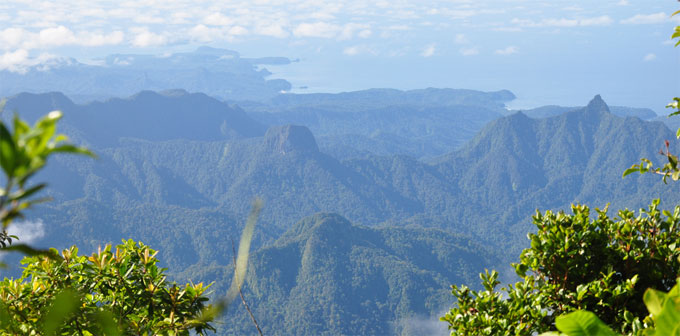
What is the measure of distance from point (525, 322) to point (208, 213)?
147 metres

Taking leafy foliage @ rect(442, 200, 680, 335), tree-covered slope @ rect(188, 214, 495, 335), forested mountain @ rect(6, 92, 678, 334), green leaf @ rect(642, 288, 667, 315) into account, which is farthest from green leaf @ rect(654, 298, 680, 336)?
tree-covered slope @ rect(188, 214, 495, 335)

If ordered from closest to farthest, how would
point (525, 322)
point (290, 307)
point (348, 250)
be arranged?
point (525, 322), point (290, 307), point (348, 250)

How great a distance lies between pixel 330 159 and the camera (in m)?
190

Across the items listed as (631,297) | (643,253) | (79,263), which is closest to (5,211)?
(79,263)

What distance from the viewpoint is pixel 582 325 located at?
1045 mm

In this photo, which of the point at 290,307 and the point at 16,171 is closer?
the point at 16,171

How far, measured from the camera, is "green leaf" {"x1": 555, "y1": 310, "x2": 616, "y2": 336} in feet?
3.39

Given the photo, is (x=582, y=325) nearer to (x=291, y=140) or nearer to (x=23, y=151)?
(x=23, y=151)

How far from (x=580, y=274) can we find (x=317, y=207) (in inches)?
6872

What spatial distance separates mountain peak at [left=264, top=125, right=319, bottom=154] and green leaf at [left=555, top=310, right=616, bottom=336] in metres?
185

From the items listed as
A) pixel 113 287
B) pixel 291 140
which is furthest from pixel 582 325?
pixel 291 140

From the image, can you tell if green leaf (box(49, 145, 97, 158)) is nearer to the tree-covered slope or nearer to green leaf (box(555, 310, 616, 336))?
green leaf (box(555, 310, 616, 336))

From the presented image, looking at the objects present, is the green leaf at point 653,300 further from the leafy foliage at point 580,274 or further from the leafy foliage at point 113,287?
the leafy foliage at point 113,287

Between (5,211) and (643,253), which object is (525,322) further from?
(5,211)
